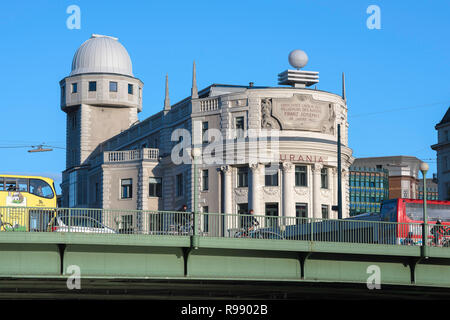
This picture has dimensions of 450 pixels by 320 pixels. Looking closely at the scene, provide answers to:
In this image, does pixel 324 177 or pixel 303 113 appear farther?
pixel 324 177

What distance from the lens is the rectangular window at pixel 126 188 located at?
3324 inches

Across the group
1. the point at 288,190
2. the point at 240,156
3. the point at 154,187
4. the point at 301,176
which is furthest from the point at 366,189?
the point at 240,156

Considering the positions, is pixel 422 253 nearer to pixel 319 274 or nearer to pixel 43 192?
pixel 319 274

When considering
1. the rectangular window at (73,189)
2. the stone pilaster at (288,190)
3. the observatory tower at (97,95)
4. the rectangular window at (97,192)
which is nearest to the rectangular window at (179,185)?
the stone pilaster at (288,190)

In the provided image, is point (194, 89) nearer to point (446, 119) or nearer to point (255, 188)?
point (255, 188)

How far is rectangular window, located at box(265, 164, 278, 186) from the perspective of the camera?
74125 millimetres

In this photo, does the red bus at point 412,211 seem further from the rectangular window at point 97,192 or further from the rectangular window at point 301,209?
the rectangular window at point 97,192

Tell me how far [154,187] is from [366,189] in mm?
112349

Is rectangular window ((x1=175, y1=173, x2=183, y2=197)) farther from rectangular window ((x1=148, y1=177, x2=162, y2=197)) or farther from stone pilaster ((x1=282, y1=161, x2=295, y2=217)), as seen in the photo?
stone pilaster ((x1=282, y1=161, x2=295, y2=217))

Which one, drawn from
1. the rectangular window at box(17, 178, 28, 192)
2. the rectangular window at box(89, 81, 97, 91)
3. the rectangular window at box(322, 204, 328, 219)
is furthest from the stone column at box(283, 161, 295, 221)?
the rectangular window at box(89, 81, 97, 91)

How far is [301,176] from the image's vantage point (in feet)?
245

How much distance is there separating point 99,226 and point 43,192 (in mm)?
12495

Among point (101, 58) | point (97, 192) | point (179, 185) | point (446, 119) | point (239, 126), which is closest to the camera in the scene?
point (239, 126)

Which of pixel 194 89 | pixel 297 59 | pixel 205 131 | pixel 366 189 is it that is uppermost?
pixel 297 59
